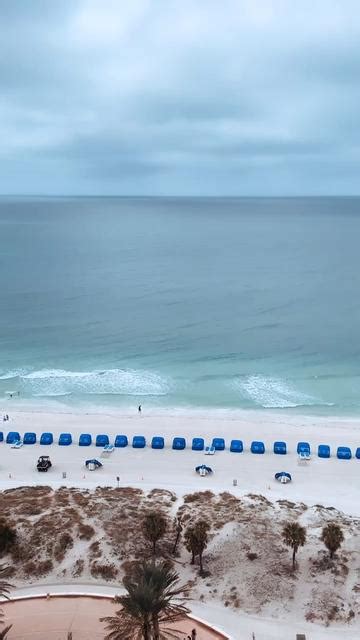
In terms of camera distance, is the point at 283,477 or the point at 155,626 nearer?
the point at 155,626

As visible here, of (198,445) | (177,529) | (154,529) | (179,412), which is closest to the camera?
(154,529)

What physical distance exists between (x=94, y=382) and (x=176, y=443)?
21.6 metres

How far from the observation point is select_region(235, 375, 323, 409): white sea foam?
6006cm

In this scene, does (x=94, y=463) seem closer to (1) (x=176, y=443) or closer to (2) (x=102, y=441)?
(2) (x=102, y=441)

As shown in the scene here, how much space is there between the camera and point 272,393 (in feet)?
206

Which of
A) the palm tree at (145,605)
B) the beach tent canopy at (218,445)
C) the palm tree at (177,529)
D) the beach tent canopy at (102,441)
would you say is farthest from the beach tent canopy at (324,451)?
the palm tree at (145,605)

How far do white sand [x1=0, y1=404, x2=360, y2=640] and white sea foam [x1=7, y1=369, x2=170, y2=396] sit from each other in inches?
295

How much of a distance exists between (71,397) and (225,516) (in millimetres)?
30246

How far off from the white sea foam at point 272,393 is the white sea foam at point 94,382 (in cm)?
941

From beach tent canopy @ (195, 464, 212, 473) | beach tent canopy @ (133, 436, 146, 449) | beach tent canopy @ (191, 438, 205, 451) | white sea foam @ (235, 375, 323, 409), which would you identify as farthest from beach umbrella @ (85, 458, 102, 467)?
white sea foam @ (235, 375, 323, 409)

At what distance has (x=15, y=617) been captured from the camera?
26.9m

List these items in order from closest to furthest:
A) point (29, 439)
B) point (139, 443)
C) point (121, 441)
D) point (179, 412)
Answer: point (139, 443) < point (121, 441) < point (29, 439) < point (179, 412)

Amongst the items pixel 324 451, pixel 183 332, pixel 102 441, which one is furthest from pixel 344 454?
pixel 183 332

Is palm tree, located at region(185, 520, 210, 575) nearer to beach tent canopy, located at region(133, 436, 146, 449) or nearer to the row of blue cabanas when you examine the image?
the row of blue cabanas
